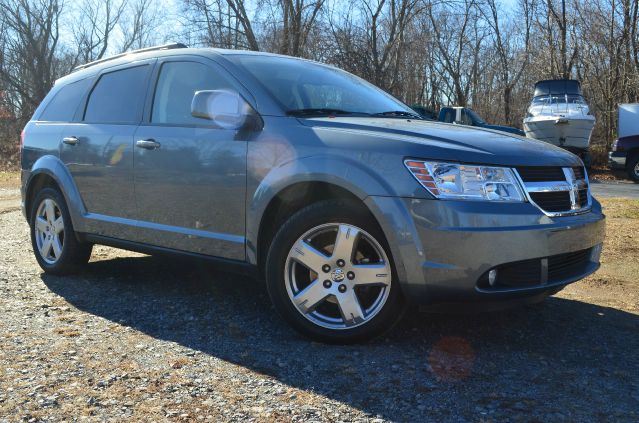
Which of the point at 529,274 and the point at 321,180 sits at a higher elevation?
the point at 321,180

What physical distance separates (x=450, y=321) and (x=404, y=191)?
120cm

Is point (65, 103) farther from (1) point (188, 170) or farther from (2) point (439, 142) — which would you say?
(2) point (439, 142)

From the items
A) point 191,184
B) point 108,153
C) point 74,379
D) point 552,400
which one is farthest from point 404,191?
point 108,153

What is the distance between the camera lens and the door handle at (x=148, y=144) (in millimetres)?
4207

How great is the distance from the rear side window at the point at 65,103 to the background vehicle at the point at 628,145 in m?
15.9

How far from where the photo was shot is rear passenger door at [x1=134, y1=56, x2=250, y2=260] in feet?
12.4

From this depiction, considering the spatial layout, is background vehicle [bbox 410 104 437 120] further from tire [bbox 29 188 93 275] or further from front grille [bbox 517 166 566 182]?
tire [bbox 29 188 93 275]

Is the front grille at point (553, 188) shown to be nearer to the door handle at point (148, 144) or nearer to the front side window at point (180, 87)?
the front side window at point (180, 87)

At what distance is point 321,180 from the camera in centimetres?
335

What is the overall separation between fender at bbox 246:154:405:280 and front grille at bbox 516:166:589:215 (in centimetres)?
71

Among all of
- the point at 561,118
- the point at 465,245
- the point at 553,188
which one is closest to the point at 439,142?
the point at 465,245

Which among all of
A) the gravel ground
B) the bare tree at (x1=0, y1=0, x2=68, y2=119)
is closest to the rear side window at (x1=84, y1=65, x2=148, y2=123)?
the gravel ground

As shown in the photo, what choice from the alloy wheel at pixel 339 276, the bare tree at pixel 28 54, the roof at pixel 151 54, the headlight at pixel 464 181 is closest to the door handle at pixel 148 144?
the roof at pixel 151 54

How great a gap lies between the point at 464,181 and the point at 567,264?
851mm
